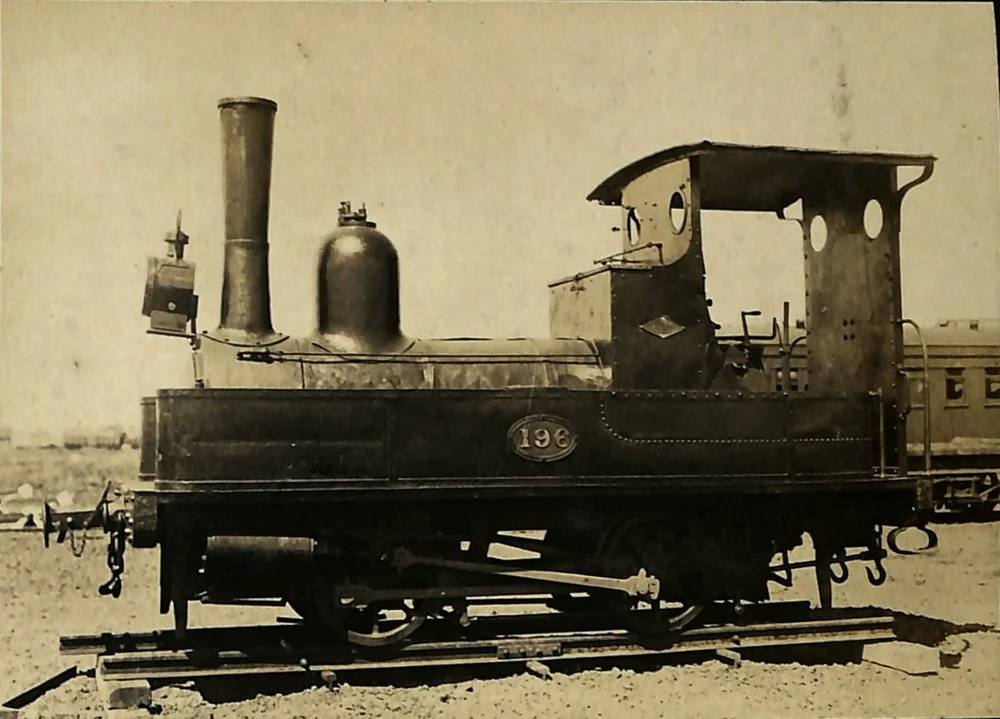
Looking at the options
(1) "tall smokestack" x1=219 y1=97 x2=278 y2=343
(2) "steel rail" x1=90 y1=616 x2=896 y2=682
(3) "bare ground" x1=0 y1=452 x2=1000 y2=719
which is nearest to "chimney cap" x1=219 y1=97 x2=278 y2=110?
(1) "tall smokestack" x1=219 y1=97 x2=278 y2=343

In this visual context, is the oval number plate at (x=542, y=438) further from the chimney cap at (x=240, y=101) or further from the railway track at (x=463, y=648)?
the chimney cap at (x=240, y=101)

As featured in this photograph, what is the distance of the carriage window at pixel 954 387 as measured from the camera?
29.5ft

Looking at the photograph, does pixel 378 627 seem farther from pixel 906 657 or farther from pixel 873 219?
pixel 873 219

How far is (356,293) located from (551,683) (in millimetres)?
2245

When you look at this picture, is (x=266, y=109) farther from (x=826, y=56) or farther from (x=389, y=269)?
(x=826, y=56)

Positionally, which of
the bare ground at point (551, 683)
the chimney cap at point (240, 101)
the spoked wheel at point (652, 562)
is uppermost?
the chimney cap at point (240, 101)

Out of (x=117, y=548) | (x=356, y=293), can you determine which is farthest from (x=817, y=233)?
(x=117, y=548)

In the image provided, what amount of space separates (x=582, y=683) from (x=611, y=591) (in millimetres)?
643

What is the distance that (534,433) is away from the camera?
19.0 feet

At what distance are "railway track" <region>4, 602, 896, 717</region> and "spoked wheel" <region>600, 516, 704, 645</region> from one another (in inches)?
3.4

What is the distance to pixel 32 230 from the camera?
5.62 m

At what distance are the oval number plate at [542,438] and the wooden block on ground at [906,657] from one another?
81.2 inches

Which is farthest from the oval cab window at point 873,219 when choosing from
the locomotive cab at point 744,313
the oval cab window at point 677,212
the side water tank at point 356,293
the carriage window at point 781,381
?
the side water tank at point 356,293

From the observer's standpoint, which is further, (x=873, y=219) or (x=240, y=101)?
(x=873, y=219)
